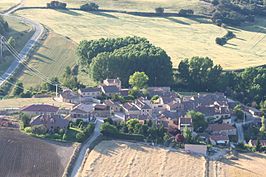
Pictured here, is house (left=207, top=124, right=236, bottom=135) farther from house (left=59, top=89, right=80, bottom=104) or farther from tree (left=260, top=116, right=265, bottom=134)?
house (left=59, top=89, right=80, bottom=104)

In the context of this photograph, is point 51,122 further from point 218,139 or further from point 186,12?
point 186,12

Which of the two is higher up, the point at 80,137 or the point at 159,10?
the point at 159,10

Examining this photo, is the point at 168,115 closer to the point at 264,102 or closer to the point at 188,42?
the point at 264,102

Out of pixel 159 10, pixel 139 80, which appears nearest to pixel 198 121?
pixel 139 80

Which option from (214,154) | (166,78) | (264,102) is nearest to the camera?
(214,154)

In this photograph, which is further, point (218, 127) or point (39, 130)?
point (218, 127)

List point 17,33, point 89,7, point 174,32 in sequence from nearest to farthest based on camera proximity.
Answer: point 17,33, point 174,32, point 89,7

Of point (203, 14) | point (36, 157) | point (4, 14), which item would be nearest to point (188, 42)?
point (203, 14)

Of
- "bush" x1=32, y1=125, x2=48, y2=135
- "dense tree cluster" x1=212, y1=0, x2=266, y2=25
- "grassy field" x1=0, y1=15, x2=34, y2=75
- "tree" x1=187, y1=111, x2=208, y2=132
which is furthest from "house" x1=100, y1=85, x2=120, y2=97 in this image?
"dense tree cluster" x1=212, y1=0, x2=266, y2=25

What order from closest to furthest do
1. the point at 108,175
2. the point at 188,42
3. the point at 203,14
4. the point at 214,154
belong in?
the point at 108,175 → the point at 214,154 → the point at 188,42 → the point at 203,14
